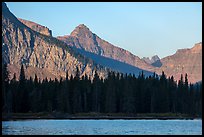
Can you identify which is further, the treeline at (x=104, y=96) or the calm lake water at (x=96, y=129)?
the treeline at (x=104, y=96)

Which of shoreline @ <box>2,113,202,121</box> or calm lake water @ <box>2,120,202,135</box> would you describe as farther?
shoreline @ <box>2,113,202,121</box>

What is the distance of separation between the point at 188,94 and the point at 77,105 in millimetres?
41459

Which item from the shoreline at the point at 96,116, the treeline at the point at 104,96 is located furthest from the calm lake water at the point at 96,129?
the treeline at the point at 104,96

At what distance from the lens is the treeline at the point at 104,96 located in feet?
510

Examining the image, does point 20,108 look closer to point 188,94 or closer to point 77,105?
point 77,105

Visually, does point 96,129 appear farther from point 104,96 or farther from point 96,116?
point 104,96

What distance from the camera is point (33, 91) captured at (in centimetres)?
15538

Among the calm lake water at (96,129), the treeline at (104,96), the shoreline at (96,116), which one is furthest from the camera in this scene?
the treeline at (104,96)

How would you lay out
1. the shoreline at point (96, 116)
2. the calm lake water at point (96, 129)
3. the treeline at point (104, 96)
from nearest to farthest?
the calm lake water at point (96, 129)
the shoreline at point (96, 116)
the treeline at point (104, 96)

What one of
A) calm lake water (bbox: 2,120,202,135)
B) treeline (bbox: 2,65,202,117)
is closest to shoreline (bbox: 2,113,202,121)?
treeline (bbox: 2,65,202,117)

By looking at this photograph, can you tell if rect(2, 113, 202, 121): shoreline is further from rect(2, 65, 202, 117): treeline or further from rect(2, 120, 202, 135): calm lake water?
rect(2, 120, 202, 135): calm lake water

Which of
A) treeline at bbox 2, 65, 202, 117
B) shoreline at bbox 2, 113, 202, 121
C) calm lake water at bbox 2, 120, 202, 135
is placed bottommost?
calm lake water at bbox 2, 120, 202, 135

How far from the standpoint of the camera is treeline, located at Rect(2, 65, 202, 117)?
510 feet

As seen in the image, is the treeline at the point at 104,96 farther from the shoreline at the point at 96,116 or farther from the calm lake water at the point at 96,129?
the calm lake water at the point at 96,129
